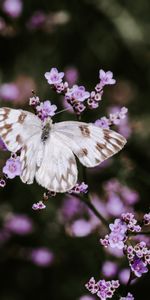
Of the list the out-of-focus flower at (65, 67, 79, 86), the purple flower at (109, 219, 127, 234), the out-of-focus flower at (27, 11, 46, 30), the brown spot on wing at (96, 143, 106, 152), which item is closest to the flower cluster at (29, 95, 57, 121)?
the brown spot on wing at (96, 143, 106, 152)

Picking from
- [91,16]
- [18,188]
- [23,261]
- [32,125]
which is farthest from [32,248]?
[91,16]

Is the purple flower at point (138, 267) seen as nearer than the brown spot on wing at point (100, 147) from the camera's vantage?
Yes

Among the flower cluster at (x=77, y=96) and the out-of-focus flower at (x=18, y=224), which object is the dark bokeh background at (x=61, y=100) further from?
the flower cluster at (x=77, y=96)

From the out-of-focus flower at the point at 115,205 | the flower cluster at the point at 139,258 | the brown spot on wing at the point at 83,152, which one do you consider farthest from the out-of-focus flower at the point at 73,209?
the flower cluster at the point at 139,258

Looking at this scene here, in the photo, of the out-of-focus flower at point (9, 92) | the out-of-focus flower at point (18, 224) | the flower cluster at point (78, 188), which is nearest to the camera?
the flower cluster at point (78, 188)

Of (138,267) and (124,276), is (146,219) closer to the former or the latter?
(138,267)
